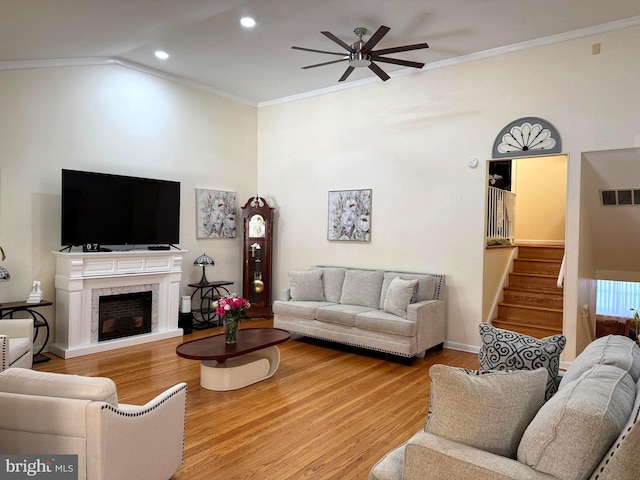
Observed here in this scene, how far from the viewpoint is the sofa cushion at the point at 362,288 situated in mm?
5699

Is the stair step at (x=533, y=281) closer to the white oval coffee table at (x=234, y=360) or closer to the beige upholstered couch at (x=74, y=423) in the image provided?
the white oval coffee table at (x=234, y=360)

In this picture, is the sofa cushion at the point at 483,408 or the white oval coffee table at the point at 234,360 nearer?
the sofa cushion at the point at 483,408

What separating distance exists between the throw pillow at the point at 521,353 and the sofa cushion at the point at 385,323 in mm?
2241

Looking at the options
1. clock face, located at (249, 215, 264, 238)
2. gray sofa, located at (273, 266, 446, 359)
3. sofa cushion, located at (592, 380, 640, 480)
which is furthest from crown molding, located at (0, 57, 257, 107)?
sofa cushion, located at (592, 380, 640, 480)

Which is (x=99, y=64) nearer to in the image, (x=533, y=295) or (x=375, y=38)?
(x=375, y=38)

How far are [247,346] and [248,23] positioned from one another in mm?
3206

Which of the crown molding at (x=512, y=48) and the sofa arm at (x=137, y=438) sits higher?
the crown molding at (x=512, y=48)

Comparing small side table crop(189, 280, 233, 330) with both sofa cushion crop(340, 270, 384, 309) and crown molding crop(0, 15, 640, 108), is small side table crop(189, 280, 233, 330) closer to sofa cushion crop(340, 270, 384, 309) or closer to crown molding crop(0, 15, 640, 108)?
sofa cushion crop(340, 270, 384, 309)

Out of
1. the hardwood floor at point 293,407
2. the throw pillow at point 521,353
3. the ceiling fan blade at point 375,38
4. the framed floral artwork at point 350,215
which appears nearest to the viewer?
the throw pillow at point 521,353

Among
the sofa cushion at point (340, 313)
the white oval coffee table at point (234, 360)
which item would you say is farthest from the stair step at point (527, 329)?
the white oval coffee table at point (234, 360)

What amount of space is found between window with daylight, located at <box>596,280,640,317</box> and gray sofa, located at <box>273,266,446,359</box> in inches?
113

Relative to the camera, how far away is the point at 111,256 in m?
5.20

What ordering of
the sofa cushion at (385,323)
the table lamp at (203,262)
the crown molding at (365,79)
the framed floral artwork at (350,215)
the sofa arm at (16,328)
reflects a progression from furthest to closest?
the table lamp at (203,262) → the framed floral artwork at (350,215) → the sofa cushion at (385,323) → the crown molding at (365,79) → the sofa arm at (16,328)

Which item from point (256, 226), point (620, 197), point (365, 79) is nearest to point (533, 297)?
point (620, 197)
